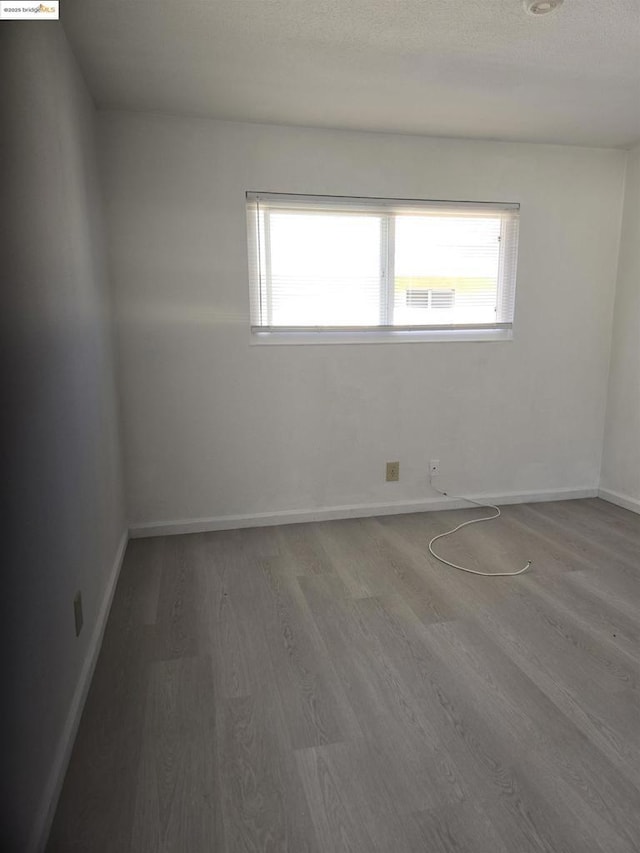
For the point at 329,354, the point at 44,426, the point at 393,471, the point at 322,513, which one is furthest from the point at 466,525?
the point at 44,426

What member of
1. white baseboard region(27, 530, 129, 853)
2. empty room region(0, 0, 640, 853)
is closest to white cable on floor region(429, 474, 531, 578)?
empty room region(0, 0, 640, 853)

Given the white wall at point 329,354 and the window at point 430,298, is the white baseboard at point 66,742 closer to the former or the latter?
the white wall at point 329,354

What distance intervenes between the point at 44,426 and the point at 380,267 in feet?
7.89

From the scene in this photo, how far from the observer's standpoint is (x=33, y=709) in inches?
52.1

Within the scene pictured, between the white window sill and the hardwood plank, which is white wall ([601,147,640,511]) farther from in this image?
the hardwood plank

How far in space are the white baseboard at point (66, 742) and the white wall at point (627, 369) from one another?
3.40m

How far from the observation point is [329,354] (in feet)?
11.1

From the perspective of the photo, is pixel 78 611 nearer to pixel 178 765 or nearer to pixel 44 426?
pixel 178 765

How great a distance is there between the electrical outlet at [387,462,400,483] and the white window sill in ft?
2.61

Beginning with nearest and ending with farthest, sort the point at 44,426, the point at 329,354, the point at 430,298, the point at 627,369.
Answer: the point at 44,426
the point at 329,354
the point at 430,298
the point at 627,369

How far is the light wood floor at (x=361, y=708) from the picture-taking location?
1424mm

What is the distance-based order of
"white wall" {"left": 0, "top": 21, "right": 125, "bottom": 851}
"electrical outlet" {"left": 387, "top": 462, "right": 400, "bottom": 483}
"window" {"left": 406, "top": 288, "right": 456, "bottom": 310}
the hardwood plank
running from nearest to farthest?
"white wall" {"left": 0, "top": 21, "right": 125, "bottom": 851}, the hardwood plank, "window" {"left": 406, "top": 288, "right": 456, "bottom": 310}, "electrical outlet" {"left": 387, "top": 462, "right": 400, "bottom": 483}

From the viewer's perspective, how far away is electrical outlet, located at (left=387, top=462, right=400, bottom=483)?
362 centimetres

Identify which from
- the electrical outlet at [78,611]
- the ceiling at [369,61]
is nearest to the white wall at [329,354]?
the ceiling at [369,61]
